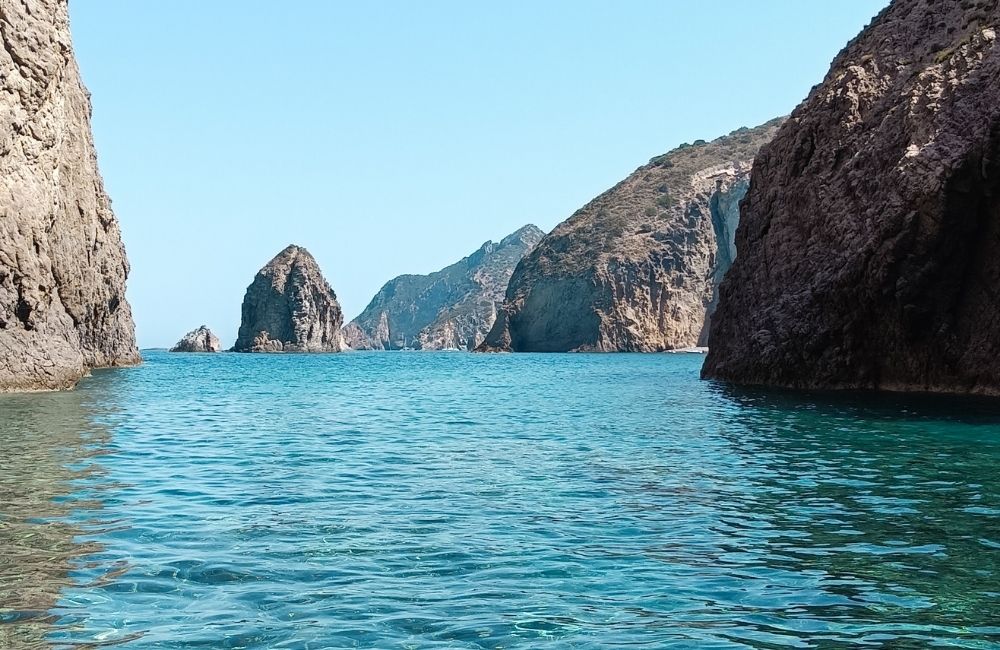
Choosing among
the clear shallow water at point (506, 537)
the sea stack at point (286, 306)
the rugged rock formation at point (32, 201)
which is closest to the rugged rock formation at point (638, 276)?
the sea stack at point (286, 306)

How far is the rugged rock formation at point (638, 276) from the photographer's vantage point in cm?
17012

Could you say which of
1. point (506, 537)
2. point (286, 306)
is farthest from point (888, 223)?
point (286, 306)

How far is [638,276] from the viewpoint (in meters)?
171

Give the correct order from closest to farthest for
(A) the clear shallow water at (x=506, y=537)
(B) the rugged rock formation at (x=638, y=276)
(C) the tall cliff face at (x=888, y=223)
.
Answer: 1. (A) the clear shallow water at (x=506, y=537)
2. (C) the tall cliff face at (x=888, y=223)
3. (B) the rugged rock formation at (x=638, y=276)

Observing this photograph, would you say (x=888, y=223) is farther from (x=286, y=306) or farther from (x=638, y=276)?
(x=286, y=306)

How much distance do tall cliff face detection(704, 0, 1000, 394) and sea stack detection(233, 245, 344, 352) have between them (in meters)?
143

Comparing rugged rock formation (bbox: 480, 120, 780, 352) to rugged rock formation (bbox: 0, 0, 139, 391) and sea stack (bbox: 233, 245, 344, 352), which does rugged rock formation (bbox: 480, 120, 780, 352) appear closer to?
sea stack (bbox: 233, 245, 344, 352)

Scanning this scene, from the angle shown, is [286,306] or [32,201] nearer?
[32,201]

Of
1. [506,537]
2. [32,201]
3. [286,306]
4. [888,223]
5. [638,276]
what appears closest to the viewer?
[506,537]

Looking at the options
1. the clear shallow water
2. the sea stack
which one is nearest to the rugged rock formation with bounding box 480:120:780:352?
the sea stack

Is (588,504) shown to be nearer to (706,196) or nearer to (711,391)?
(711,391)

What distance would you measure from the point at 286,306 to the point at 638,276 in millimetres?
68916

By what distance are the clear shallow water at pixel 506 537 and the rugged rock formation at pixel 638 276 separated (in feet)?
464

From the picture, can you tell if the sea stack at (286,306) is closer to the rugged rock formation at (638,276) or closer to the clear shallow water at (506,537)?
the rugged rock formation at (638,276)
